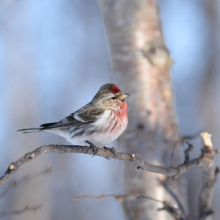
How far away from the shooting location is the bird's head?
322 cm

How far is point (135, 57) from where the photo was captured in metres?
3.60

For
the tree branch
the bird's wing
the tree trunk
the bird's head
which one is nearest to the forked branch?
the tree branch

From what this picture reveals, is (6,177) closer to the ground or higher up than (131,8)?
closer to the ground

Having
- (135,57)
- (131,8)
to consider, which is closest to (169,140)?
(135,57)

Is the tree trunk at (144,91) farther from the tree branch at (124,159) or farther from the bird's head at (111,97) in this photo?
the tree branch at (124,159)

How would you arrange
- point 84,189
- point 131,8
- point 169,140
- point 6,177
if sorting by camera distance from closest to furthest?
A: point 6,177
point 169,140
point 131,8
point 84,189

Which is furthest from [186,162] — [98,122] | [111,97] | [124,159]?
[111,97]

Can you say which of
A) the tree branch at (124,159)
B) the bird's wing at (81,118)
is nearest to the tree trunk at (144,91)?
the bird's wing at (81,118)

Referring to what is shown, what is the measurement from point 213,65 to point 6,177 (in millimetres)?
9406

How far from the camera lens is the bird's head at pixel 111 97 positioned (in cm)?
322

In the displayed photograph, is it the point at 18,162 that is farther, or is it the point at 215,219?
the point at 215,219

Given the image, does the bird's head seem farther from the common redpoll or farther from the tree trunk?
the tree trunk

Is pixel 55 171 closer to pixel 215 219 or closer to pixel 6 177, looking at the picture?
pixel 215 219

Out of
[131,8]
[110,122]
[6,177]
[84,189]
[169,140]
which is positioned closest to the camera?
[6,177]
